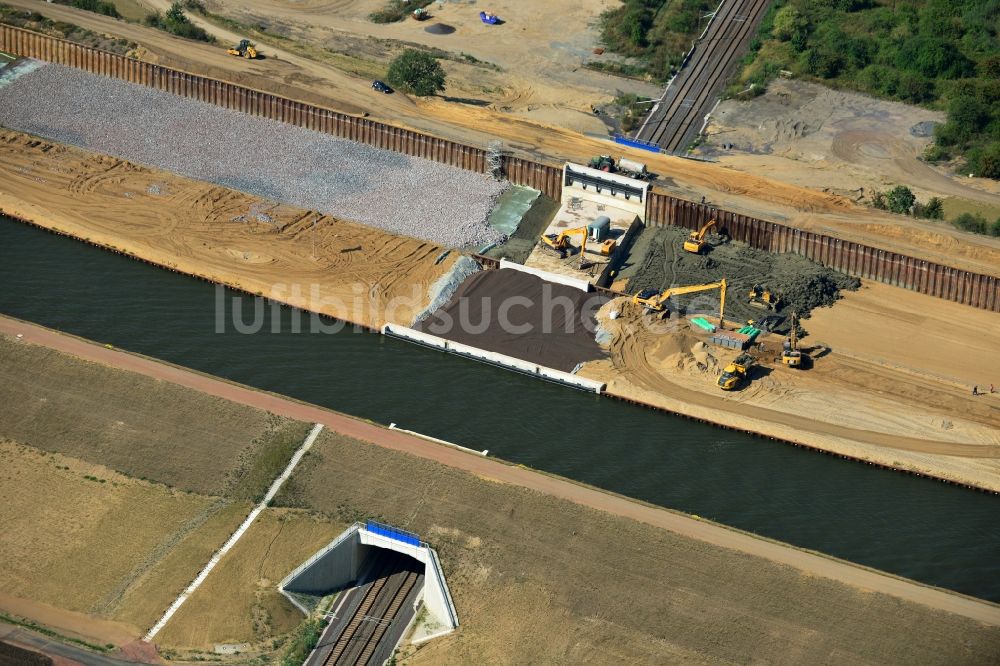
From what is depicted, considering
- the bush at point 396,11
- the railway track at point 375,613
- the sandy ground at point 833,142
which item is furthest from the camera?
the bush at point 396,11

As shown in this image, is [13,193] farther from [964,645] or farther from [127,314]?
[964,645]

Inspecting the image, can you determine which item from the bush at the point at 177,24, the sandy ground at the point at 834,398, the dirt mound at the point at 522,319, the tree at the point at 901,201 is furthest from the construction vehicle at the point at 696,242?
the bush at the point at 177,24

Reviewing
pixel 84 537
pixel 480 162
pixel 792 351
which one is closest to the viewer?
pixel 84 537

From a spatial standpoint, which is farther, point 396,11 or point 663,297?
point 396,11

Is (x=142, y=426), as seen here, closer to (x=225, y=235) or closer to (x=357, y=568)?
(x=357, y=568)

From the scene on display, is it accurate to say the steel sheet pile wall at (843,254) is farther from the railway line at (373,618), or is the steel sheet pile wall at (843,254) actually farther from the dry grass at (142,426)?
the railway line at (373,618)

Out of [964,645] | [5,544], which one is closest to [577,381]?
[964,645]

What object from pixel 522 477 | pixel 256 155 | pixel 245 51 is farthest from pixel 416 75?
pixel 522 477
